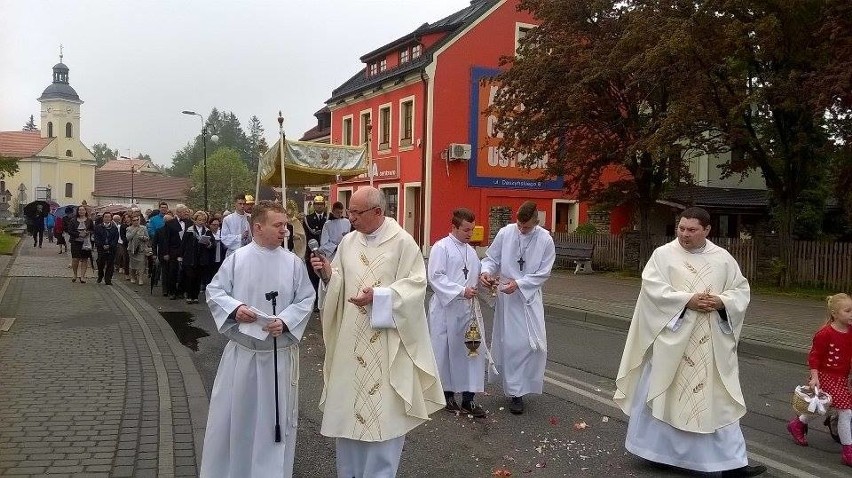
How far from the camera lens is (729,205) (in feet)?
103

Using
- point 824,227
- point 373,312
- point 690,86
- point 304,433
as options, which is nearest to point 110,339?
point 304,433

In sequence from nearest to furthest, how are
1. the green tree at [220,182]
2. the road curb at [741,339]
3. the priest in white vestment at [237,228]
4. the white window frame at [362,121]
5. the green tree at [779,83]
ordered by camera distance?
the road curb at [741,339] → the priest in white vestment at [237,228] → the green tree at [779,83] → the white window frame at [362,121] → the green tree at [220,182]

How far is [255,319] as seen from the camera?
13.4 feet

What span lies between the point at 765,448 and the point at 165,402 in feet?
16.6

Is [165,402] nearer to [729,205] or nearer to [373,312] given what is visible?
[373,312]

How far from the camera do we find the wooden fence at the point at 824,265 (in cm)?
1759

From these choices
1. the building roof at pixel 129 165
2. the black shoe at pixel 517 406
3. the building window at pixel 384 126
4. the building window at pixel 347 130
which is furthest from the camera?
the building roof at pixel 129 165

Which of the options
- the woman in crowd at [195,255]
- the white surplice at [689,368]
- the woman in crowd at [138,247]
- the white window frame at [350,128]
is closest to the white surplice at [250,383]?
the white surplice at [689,368]

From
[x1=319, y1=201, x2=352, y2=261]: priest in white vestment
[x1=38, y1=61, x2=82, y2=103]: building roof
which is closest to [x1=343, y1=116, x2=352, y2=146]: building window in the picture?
[x1=319, y1=201, x2=352, y2=261]: priest in white vestment

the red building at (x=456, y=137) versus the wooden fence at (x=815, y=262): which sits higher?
the red building at (x=456, y=137)

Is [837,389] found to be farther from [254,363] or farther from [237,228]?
[237,228]

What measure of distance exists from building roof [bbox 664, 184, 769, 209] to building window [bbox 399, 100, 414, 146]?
36.8 ft

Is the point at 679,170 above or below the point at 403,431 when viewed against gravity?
above

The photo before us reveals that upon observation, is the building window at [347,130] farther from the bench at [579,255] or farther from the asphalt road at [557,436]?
the asphalt road at [557,436]
